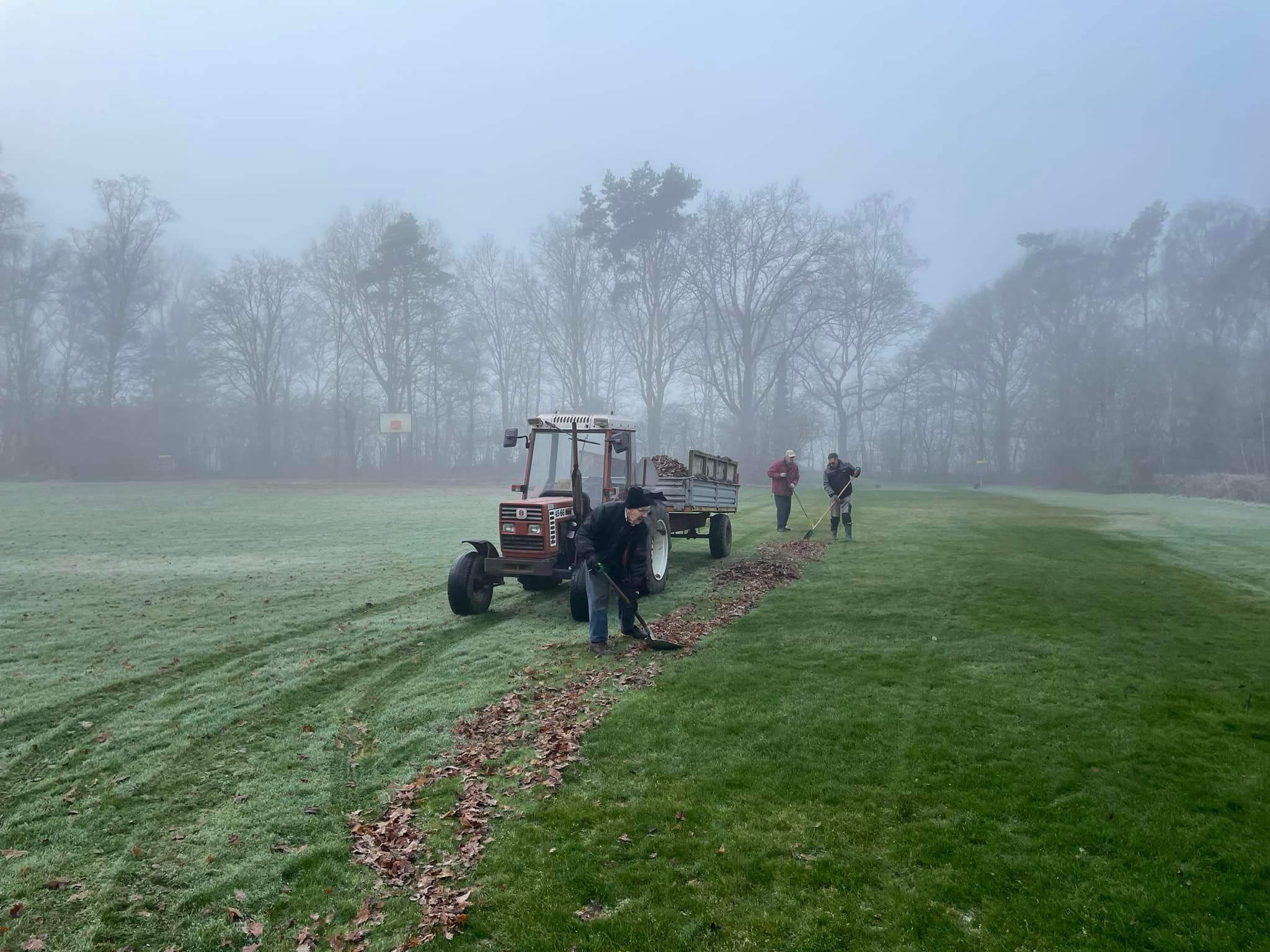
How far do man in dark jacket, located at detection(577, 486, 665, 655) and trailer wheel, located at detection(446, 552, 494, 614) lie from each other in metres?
2.13

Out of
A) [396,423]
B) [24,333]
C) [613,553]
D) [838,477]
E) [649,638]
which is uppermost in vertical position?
[24,333]

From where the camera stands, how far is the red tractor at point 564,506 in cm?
961

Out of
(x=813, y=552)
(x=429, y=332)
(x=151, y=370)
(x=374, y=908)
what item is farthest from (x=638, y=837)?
(x=151, y=370)

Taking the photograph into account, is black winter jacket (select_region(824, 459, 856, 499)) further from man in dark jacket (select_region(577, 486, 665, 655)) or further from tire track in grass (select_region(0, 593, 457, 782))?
tire track in grass (select_region(0, 593, 457, 782))

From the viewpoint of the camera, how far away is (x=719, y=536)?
14.8m

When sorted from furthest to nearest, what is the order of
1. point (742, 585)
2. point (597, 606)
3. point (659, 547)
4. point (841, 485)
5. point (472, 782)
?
1. point (841, 485)
2. point (742, 585)
3. point (659, 547)
4. point (597, 606)
5. point (472, 782)

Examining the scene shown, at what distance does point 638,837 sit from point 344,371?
62.8 m

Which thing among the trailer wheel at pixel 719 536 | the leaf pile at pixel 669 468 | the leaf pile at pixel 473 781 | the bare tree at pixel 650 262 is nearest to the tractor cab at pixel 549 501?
the leaf pile at pixel 669 468

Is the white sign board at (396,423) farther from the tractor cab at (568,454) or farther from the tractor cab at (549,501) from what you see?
the tractor cab at (568,454)

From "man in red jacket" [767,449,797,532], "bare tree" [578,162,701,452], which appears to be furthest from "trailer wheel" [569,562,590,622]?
"bare tree" [578,162,701,452]

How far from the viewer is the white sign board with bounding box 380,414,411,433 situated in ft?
182

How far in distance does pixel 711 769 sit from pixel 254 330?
2374 inches

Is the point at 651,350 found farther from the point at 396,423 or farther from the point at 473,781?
the point at 473,781

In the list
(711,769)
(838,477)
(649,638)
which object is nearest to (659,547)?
(649,638)
